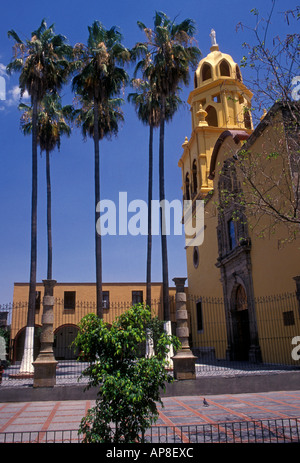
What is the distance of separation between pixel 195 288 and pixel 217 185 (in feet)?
26.3

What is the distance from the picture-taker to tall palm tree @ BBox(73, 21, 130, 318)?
16.2 metres

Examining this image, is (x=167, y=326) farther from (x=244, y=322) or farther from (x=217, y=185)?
(x=217, y=185)

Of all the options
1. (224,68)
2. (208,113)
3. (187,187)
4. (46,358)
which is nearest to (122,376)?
(46,358)

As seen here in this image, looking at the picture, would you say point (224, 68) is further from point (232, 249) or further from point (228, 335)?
point (228, 335)

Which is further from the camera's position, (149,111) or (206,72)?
(206,72)

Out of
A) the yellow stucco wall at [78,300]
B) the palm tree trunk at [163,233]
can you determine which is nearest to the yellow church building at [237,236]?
the palm tree trunk at [163,233]

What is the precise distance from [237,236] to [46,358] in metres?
10.7

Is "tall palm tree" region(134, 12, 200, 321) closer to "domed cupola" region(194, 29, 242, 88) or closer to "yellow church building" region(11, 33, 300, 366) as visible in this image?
"yellow church building" region(11, 33, 300, 366)

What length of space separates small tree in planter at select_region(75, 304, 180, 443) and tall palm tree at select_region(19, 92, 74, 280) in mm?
14775

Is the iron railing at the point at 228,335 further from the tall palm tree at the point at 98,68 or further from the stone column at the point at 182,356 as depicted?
the tall palm tree at the point at 98,68

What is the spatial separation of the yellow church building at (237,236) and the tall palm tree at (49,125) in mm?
8451

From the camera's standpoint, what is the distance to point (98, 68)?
1612cm

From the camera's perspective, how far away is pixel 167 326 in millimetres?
14555

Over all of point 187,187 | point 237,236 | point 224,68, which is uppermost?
point 224,68
